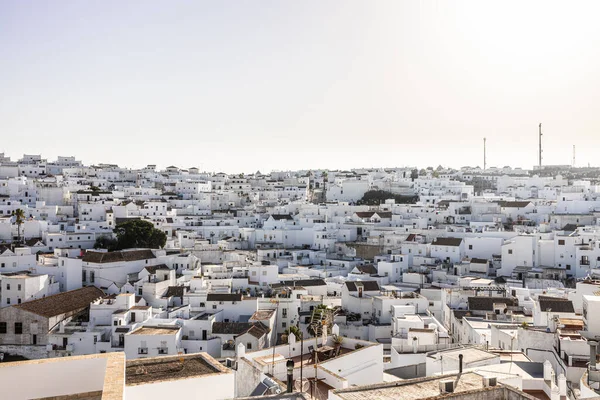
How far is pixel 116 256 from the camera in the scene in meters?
30.5

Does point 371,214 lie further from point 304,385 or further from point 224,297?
point 304,385

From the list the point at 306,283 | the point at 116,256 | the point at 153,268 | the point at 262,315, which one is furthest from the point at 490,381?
the point at 116,256

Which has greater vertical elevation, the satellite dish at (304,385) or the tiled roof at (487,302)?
the satellite dish at (304,385)

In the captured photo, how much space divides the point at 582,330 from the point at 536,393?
5.39 metres

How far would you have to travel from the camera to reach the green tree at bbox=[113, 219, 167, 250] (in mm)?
35125

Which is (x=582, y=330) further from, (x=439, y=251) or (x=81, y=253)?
(x=81, y=253)

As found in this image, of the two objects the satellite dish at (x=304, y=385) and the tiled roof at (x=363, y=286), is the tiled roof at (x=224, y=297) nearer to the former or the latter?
the tiled roof at (x=363, y=286)

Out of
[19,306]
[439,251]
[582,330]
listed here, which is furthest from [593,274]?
[19,306]

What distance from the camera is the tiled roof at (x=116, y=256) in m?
30.0

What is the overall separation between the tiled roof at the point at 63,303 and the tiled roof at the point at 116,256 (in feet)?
7.18

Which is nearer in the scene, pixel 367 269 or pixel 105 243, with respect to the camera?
pixel 367 269

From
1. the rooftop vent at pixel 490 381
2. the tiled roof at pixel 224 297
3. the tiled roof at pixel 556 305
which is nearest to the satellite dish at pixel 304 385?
the rooftop vent at pixel 490 381

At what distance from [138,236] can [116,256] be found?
4.75 meters

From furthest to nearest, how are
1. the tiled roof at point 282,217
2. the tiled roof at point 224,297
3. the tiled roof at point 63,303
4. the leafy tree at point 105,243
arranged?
the tiled roof at point 282,217 < the leafy tree at point 105,243 < the tiled roof at point 224,297 < the tiled roof at point 63,303
